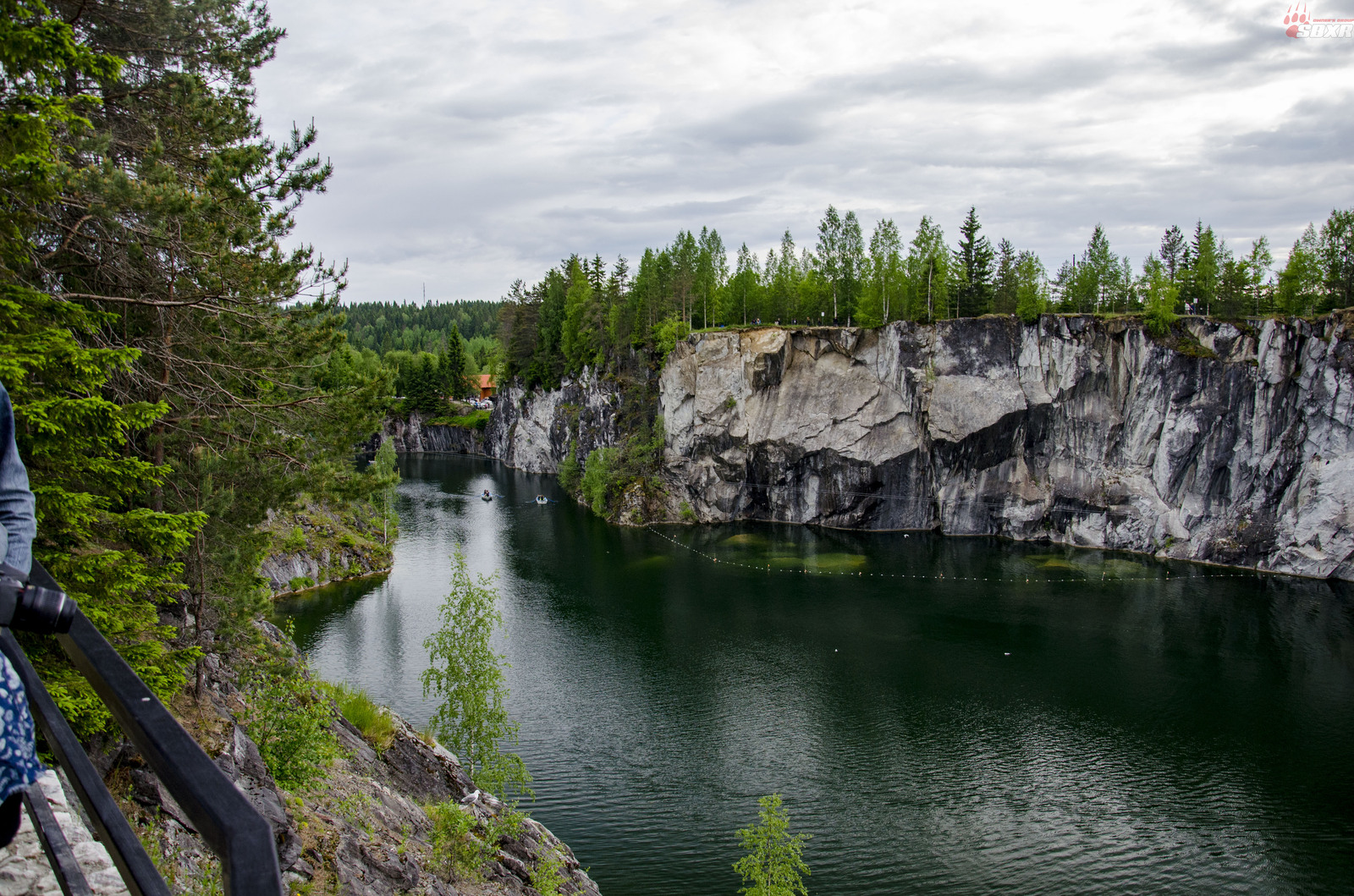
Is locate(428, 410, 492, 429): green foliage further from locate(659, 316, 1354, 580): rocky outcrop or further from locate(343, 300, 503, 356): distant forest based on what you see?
locate(659, 316, 1354, 580): rocky outcrop

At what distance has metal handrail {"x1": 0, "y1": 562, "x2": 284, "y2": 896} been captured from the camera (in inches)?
41.8

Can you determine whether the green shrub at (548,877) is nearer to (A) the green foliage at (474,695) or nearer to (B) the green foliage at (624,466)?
(A) the green foliage at (474,695)

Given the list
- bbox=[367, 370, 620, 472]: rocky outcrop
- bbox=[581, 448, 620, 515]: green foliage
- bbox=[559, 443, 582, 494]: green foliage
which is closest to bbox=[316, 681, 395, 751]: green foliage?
bbox=[581, 448, 620, 515]: green foliage

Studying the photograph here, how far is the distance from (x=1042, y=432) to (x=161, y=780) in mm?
61323

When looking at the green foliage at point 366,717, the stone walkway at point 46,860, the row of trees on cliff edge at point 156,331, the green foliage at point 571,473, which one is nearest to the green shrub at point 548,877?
the green foliage at point 366,717

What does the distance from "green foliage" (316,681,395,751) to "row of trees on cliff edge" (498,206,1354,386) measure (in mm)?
49398

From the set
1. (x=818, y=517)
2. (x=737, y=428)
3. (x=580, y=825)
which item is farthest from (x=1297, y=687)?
(x=737, y=428)

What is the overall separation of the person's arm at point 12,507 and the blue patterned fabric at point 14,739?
29 cm

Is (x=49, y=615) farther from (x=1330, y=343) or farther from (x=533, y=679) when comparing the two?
(x=1330, y=343)

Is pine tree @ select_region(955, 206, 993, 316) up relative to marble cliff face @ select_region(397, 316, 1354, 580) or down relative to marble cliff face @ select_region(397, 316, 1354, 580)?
up

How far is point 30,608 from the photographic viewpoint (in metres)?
1.58

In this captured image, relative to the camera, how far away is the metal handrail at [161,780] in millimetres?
1062

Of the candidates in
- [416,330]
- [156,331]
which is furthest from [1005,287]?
[416,330]

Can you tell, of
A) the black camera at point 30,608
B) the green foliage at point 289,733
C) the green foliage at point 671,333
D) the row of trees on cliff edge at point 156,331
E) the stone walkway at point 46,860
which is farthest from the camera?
the green foliage at point 671,333
